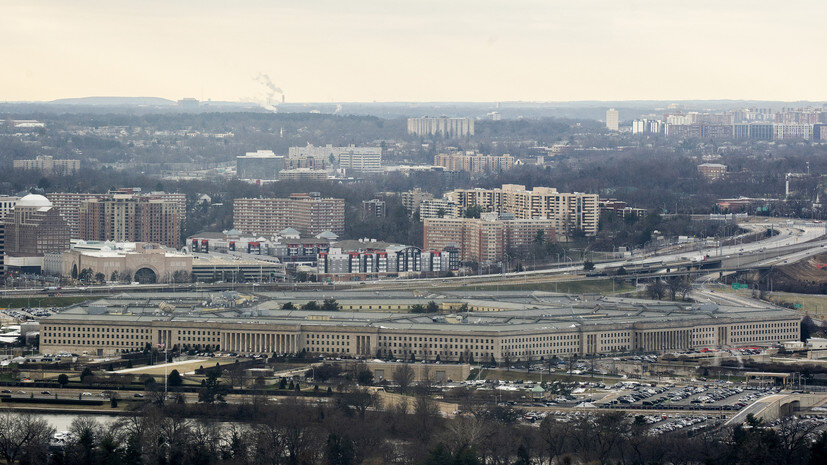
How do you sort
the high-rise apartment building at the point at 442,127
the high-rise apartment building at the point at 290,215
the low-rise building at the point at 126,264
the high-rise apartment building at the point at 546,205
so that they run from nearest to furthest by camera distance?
the low-rise building at the point at 126,264 < the high-rise apartment building at the point at 546,205 < the high-rise apartment building at the point at 290,215 < the high-rise apartment building at the point at 442,127

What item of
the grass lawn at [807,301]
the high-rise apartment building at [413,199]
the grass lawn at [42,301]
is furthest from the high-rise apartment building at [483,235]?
the grass lawn at [42,301]

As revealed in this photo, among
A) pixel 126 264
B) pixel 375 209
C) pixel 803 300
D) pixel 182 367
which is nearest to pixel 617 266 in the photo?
pixel 803 300

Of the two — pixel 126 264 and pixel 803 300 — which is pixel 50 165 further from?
pixel 803 300

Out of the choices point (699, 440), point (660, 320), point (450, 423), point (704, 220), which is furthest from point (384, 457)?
point (704, 220)

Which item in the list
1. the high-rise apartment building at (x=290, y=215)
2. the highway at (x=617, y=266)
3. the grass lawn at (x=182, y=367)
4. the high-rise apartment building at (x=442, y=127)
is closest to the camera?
the grass lawn at (x=182, y=367)

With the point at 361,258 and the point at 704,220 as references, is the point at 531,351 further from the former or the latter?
the point at 704,220

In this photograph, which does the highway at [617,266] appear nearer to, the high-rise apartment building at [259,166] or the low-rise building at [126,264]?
the low-rise building at [126,264]

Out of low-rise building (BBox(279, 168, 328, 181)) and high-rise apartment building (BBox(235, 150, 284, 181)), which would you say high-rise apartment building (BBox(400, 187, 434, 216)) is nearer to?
low-rise building (BBox(279, 168, 328, 181))
